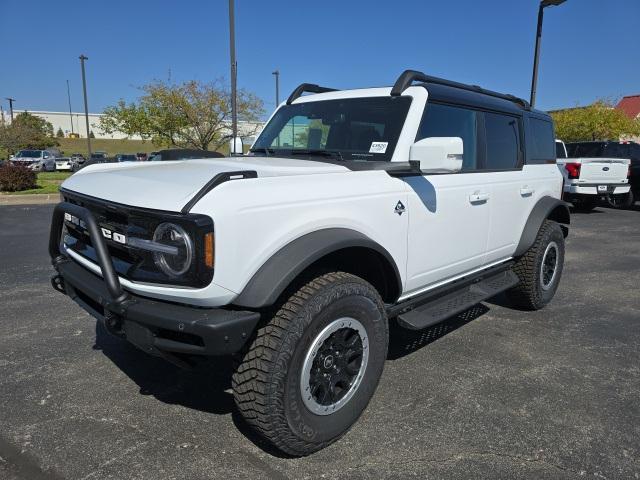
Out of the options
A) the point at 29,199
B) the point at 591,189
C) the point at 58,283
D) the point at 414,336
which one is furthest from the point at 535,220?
the point at 29,199

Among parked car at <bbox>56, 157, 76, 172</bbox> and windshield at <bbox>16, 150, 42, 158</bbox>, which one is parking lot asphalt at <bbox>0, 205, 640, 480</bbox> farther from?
parked car at <bbox>56, 157, 76, 172</bbox>

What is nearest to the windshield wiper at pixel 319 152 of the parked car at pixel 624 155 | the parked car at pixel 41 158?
the parked car at pixel 624 155

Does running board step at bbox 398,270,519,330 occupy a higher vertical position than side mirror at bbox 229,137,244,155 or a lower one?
lower

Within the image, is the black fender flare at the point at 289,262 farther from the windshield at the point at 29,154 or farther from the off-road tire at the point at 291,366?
the windshield at the point at 29,154

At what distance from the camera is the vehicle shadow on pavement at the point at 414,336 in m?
3.83

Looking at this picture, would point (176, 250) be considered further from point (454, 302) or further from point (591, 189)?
point (591, 189)

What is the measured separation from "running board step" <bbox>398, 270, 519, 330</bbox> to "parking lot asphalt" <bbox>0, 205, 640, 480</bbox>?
444 mm

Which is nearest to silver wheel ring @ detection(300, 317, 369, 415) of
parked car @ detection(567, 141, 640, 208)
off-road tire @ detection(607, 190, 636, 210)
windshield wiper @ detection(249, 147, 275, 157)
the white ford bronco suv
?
the white ford bronco suv

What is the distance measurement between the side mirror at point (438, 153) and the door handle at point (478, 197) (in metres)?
0.77

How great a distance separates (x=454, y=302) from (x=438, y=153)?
132 centimetres

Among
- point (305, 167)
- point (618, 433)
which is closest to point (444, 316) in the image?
point (618, 433)

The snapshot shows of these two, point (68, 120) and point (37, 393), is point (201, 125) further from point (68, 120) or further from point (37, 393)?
point (68, 120)

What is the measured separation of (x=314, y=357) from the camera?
7.99 feet

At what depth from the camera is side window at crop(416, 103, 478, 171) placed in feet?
11.0
